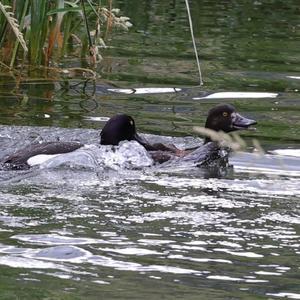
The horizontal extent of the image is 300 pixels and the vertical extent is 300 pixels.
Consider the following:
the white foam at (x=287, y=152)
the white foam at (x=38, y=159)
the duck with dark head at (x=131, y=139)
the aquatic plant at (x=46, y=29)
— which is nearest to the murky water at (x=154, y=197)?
the white foam at (x=287, y=152)

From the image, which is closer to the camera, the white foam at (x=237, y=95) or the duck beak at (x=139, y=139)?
the duck beak at (x=139, y=139)

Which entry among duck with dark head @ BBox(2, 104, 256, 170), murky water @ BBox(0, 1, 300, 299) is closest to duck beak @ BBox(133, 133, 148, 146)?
duck with dark head @ BBox(2, 104, 256, 170)

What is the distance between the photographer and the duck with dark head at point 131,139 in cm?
923

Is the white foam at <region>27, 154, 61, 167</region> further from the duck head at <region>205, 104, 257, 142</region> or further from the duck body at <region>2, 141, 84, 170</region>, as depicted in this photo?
the duck head at <region>205, 104, 257, 142</region>

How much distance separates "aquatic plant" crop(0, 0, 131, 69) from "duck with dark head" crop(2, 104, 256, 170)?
3.96 ft

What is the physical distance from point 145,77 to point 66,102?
2.04 meters

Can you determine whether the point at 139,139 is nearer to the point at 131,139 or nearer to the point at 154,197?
the point at 131,139

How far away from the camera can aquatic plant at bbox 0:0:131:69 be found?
1123 cm

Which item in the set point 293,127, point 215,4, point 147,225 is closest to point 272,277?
point 147,225

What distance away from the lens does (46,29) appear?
12.3 meters

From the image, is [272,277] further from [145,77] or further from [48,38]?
[145,77]

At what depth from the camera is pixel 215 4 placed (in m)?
21.7

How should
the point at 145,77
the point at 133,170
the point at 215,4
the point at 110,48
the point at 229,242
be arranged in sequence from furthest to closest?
the point at 215,4 < the point at 110,48 < the point at 145,77 < the point at 133,170 < the point at 229,242

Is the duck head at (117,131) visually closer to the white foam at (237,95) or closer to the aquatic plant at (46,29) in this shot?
the aquatic plant at (46,29)
